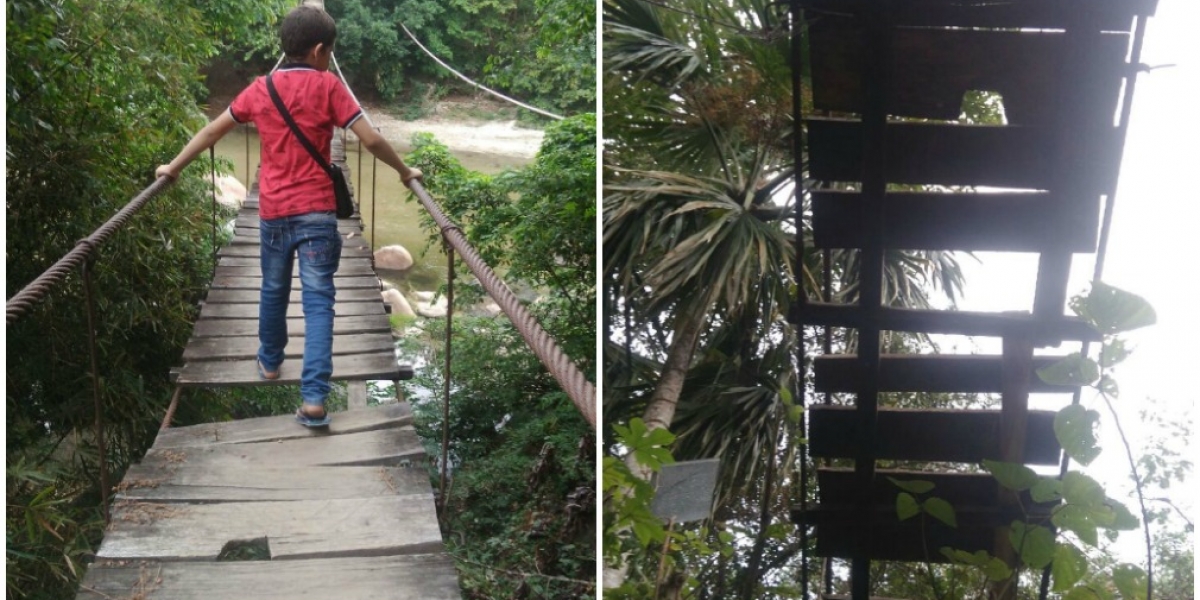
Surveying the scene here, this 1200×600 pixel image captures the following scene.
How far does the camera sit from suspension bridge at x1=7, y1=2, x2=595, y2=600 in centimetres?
129

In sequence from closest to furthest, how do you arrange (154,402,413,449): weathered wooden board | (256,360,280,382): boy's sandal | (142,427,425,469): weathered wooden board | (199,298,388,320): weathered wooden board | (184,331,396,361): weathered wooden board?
(142,427,425,469): weathered wooden board → (154,402,413,449): weathered wooden board → (256,360,280,382): boy's sandal → (184,331,396,361): weathered wooden board → (199,298,388,320): weathered wooden board

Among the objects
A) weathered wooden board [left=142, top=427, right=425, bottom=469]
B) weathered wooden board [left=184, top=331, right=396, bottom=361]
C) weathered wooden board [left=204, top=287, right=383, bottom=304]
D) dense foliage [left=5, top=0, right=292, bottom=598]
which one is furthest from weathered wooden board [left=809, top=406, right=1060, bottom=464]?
dense foliage [left=5, top=0, right=292, bottom=598]

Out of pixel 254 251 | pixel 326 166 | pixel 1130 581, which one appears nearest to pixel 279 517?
pixel 326 166

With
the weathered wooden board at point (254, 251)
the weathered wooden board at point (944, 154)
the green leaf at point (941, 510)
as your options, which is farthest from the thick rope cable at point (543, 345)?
the weathered wooden board at point (254, 251)

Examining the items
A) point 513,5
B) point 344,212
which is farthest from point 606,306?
point 513,5

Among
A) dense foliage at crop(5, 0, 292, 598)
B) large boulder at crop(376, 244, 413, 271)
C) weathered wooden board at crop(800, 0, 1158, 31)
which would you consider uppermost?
weathered wooden board at crop(800, 0, 1158, 31)

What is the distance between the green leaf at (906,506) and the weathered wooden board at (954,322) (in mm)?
229

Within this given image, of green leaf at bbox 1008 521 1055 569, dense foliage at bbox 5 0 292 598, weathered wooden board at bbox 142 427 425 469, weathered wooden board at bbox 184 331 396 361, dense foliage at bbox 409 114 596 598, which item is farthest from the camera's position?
dense foliage at bbox 409 114 596 598

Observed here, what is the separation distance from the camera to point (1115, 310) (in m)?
1.12

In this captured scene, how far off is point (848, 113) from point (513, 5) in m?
4.97

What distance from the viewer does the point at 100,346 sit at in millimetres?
3760

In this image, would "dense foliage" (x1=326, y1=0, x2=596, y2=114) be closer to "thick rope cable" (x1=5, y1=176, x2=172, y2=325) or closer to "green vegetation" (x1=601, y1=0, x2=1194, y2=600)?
"thick rope cable" (x1=5, y1=176, x2=172, y2=325)

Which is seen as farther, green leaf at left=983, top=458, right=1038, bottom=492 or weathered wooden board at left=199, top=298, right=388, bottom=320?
weathered wooden board at left=199, top=298, right=388, bottom=320

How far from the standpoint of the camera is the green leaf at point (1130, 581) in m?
1.17
